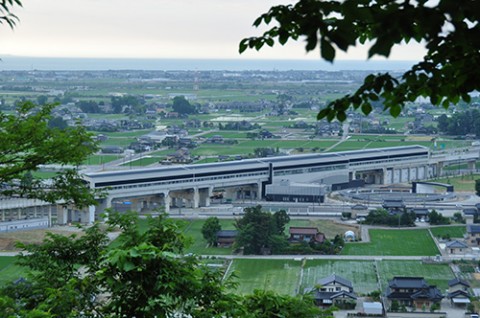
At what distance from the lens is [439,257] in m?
13.2

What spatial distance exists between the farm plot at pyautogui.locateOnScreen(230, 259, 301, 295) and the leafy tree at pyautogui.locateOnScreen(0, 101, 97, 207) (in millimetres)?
6681

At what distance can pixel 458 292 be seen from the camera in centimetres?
1072

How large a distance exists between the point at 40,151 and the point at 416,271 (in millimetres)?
9333

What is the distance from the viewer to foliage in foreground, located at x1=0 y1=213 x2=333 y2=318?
11.5 feet

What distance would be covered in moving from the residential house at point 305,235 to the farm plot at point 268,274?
48.7 inches

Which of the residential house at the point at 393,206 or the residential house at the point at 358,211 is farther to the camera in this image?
the residential house at the point at 393,206

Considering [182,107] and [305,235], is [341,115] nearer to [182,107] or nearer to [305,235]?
[305,235]

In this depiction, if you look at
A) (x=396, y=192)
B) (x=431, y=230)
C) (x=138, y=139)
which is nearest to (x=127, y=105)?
(x=138, y=139)

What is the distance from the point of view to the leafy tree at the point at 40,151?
379 cm

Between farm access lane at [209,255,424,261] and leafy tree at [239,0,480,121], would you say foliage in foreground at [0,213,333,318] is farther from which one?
farm access lane at [209,255,424,261]

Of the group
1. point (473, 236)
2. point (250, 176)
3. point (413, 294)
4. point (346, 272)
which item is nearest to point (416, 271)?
point (346, 272)

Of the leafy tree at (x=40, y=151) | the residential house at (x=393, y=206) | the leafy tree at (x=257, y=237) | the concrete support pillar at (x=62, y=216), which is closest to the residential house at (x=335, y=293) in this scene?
the leafy tree at (x=257, y=237)

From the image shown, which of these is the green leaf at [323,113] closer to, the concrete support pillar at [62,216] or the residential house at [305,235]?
the residential house at [305,235]

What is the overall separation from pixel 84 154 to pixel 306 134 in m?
29.1
